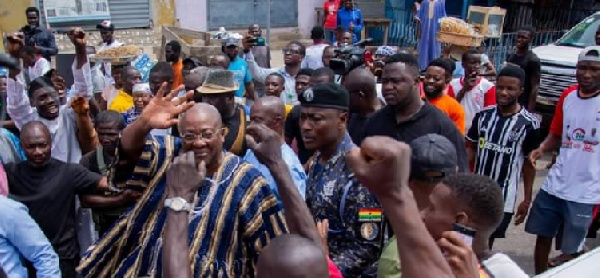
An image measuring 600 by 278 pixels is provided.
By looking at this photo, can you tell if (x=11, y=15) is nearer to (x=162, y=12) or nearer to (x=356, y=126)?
(x=162, y=12)

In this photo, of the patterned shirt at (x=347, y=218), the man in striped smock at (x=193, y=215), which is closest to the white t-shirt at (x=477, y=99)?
the patterned shirt at (x=347, y=218)

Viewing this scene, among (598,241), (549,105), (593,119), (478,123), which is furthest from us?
(549,105)

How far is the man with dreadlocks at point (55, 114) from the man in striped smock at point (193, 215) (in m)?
2.13

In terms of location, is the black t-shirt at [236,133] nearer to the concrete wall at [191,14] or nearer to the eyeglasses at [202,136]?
the eyeglasses at [202,136]

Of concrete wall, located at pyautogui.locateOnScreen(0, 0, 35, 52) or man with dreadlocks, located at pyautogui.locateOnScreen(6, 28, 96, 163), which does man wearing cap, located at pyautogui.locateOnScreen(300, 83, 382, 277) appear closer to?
man with dreadlocks, located at pyautogui.locateOnScreen(6, 28, 96, 163)

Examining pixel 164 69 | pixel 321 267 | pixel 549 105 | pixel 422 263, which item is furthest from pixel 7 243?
pixel 549 105

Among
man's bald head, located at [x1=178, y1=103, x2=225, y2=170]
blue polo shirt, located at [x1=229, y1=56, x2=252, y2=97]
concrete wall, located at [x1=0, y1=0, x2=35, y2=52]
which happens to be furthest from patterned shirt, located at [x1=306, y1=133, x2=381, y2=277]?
concrete wall, located at [x1=0, y1=0, x2=35, y2=52]

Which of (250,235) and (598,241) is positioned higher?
(250,235)

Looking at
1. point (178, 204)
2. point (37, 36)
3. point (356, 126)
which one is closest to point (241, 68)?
point (356, 126)

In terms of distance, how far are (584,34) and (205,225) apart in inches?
354

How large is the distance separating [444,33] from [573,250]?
5.73 metres

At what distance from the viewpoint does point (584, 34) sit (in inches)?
392

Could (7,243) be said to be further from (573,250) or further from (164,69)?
(573,250)

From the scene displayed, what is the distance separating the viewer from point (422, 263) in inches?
67.2
